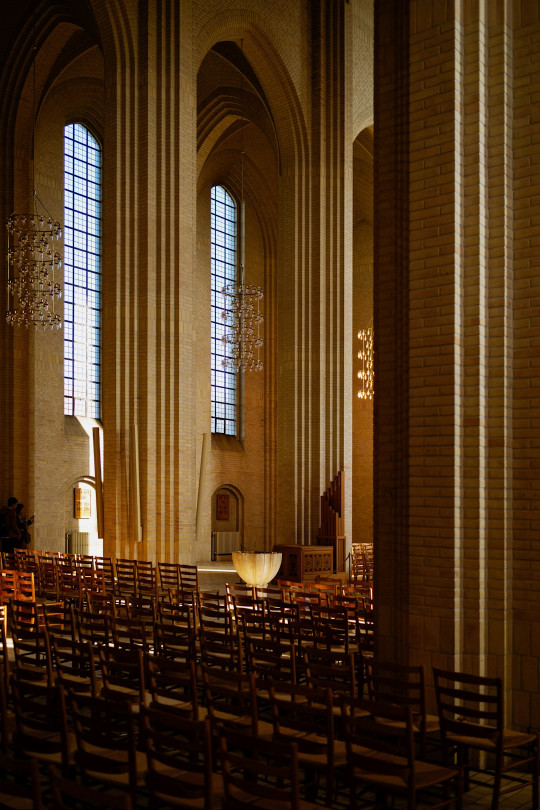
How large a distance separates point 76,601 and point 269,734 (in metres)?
8.00

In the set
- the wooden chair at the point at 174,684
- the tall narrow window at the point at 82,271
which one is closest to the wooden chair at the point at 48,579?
the wooden chair at the point at 174,684

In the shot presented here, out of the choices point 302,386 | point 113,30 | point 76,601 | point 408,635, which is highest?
point 113,30

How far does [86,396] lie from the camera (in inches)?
1009

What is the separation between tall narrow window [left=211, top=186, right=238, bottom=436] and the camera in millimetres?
30297

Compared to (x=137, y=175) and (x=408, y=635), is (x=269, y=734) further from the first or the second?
(x=137, y=175)

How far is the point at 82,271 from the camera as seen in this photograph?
25.8 metres

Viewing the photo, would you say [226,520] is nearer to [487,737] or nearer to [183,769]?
[487,737]

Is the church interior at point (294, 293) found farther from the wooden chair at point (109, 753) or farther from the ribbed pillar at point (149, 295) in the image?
the wooden chair at point (109, 753)

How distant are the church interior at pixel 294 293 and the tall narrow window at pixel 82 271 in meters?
0.09

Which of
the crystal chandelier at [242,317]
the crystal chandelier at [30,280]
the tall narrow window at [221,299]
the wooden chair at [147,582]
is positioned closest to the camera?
the wooden chair at [147,582]

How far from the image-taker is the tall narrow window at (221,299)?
30297mm

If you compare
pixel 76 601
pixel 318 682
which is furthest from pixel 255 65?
pixel 318 682

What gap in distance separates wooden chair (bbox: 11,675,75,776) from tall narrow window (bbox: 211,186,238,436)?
81.3 feet

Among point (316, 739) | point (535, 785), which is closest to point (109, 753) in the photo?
point (316, 739)
